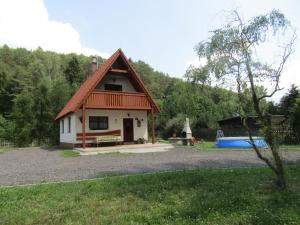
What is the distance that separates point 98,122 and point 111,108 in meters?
1.91

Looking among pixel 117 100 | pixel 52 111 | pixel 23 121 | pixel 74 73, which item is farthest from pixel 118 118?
pixel 74 73

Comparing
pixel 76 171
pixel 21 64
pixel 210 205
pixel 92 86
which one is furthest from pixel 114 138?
pixel 21 64

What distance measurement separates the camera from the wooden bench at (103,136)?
73.0ft

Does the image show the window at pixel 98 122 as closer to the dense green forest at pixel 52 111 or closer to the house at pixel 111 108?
the house at pixel 111 108

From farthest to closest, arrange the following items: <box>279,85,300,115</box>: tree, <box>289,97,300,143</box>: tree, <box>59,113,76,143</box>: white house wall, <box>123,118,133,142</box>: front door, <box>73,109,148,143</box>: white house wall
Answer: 1. <box>279,85,300,115</box>: tree
2. <box>123,118,133,142</box>: front door
3. <box>59,113,76,143</box>: white house wall
4. <box>73,109,148,143</box>: white house wall
5. <box>289,97,300,143</box>: tree

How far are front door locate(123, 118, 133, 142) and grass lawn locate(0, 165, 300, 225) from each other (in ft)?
53.4

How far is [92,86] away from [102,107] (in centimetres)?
162

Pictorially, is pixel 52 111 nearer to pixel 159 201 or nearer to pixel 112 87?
pixel 112 87

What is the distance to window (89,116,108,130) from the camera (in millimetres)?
23703

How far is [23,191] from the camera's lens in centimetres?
791

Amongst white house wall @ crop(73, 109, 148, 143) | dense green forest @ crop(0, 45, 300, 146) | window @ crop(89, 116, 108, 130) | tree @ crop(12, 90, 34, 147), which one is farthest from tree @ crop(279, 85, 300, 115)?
tree @ crop(12, 90, 34, 147)

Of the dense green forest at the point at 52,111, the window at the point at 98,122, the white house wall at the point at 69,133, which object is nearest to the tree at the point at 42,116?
the dense green forest at the point at 52,111

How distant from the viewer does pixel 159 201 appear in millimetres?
6777

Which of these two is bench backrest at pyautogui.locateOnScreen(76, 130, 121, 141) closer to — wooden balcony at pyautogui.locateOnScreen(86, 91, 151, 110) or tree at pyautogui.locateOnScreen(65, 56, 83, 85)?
wooden balcony at pyautogui.locateOnScreen(86, 91, 151, 110)
